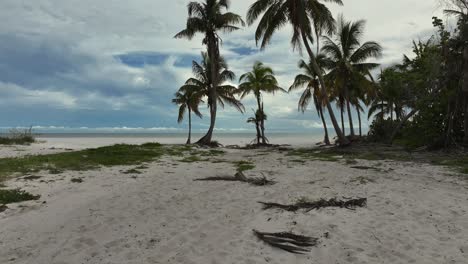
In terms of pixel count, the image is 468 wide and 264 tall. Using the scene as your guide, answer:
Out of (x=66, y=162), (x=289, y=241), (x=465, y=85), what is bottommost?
(x=289, y=241)

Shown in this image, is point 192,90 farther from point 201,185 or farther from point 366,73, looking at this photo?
point 201,185

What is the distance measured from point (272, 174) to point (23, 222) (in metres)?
6.57

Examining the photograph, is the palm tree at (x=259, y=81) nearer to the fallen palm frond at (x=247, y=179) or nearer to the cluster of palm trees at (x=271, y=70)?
the cluster of palm trees at (x=271, y=70)

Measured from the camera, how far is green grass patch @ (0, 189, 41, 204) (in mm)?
6707

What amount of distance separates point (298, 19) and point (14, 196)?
53.1 feet

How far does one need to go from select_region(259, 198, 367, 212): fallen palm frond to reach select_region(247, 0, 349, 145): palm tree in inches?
511

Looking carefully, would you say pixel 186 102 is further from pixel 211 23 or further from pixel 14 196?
pixel 14 196

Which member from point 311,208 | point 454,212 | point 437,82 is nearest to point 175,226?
point 311,208

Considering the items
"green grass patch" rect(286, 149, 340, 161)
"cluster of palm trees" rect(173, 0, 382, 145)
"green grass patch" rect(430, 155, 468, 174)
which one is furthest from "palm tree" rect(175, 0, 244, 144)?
"green grass patch" rect(430, 155, 468, 174)

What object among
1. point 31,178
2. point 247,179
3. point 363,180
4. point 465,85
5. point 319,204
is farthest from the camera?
point 465,85

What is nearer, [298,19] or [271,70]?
[298,19]

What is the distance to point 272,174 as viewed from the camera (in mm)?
10133

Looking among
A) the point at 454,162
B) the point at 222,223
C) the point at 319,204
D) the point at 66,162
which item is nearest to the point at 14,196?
the point at 222,223

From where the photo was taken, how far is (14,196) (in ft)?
22.6
